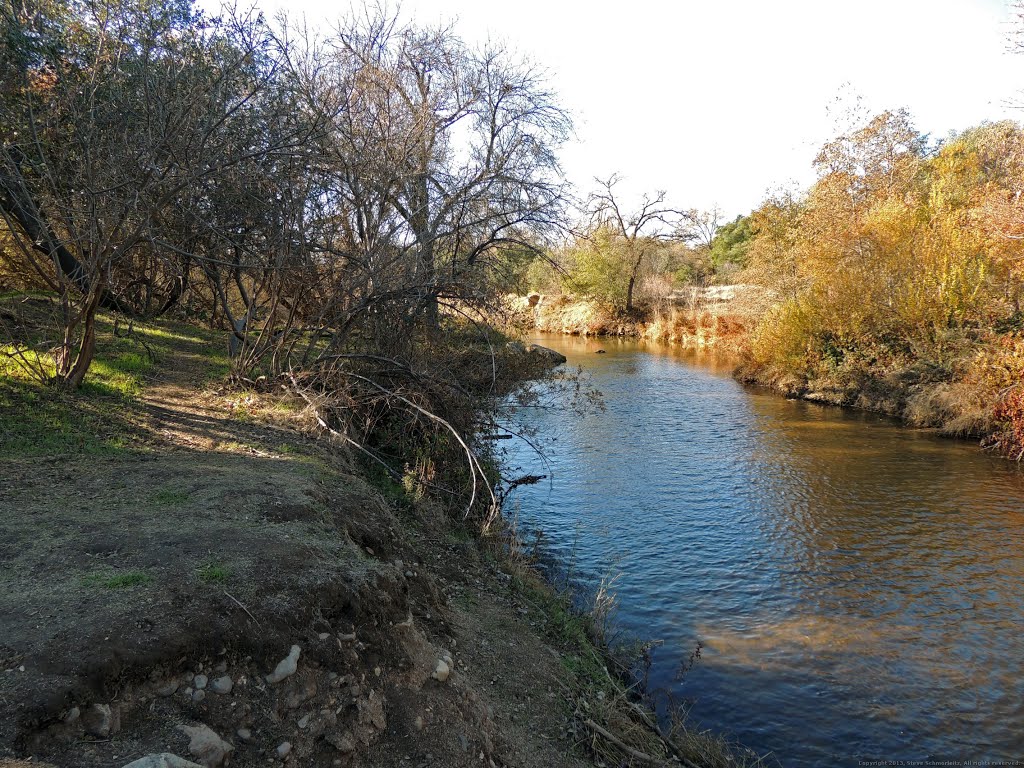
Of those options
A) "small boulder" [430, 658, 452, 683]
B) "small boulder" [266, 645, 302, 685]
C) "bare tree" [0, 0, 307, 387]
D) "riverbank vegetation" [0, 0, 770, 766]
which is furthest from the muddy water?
"bare tree" [0, 0, 307, 387]

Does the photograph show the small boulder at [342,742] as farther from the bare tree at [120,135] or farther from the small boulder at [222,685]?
the bare tree at [120,135]

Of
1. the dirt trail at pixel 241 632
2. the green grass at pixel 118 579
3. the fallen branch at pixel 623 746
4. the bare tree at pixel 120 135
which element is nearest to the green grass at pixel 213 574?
the dirt trail at pixel 241 632

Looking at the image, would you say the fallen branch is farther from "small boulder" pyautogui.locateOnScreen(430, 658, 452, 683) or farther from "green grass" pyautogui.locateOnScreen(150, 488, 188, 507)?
"green grass" pyautogui.locateOnScreen(150, 488, 188, 507)

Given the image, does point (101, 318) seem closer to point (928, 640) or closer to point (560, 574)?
point (560, 574)

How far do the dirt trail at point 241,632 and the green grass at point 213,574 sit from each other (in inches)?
0.6

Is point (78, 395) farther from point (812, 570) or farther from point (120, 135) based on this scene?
point (812, 570)

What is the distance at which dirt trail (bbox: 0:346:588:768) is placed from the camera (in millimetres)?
3541

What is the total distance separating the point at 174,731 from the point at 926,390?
20.0 meters

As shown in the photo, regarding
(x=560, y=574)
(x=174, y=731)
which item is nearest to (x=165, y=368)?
(x=560, y=574)

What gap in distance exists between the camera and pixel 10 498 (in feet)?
18.3

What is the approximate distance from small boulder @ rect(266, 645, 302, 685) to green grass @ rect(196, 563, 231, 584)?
0.74 metres

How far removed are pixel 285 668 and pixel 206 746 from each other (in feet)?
2.28

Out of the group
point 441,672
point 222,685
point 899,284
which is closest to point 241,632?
point 222,685

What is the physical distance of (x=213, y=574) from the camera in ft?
15.0
